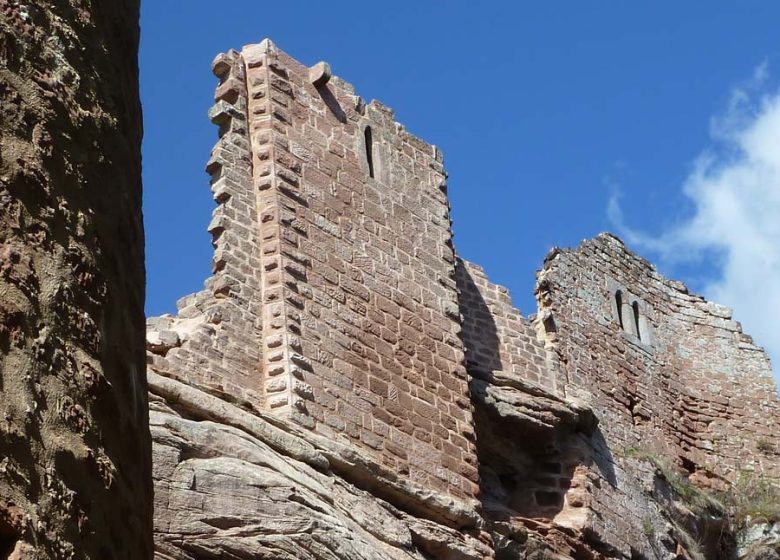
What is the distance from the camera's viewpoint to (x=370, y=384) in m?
12.6

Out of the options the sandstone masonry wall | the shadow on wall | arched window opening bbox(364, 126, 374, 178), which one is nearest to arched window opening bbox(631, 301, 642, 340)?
the sandstone masonry wall

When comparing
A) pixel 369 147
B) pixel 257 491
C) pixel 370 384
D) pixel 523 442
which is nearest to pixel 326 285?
pixel 370 384

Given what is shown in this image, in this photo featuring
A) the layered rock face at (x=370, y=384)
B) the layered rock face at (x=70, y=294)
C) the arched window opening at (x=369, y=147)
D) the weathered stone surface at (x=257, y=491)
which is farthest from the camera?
the arched window opening at (x=369, y=147)

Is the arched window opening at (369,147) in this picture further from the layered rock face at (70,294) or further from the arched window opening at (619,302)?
the layered rock face at (70,294)

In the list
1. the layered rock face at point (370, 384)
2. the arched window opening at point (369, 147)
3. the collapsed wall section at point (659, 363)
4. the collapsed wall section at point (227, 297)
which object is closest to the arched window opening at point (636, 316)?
the collapsed wall section at point (659, 363)

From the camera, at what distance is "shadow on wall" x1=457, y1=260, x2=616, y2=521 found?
14805 mm

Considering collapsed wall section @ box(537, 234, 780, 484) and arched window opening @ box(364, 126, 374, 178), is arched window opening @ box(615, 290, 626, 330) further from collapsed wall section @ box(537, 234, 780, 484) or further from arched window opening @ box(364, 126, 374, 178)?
arched window opening @ box(364, 126, 374, 178)

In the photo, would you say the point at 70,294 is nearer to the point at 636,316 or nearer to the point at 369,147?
the point at 369,147

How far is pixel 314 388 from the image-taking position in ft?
39.3

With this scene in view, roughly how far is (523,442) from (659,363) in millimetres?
4681

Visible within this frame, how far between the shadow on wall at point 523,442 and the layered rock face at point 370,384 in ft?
0.07

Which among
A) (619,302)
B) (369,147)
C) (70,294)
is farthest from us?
(619,302)

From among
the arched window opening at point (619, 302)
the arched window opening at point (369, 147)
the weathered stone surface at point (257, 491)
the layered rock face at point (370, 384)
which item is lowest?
the weathered stone surface at point (257, 491)

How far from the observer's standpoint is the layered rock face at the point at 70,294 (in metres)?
2.49
